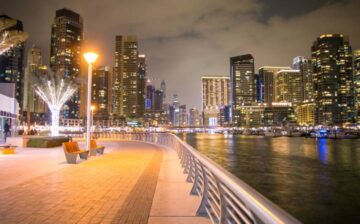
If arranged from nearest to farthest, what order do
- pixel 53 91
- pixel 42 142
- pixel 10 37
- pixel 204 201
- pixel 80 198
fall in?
pixel 204 201 → pixel 80 198 → pixel 10 37 → pixel 42 142 → pixel 53 91

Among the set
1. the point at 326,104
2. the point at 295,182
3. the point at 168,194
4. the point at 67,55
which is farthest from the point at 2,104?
the point at 326,104

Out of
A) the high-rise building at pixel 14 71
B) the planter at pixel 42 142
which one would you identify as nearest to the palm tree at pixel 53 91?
the planter at pixel 42 142

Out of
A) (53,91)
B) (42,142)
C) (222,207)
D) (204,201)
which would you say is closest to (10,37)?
(42,142)

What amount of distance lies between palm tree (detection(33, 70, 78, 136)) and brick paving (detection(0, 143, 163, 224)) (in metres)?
20.2

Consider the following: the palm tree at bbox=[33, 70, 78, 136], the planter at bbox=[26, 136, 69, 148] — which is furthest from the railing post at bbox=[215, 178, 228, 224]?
the palm tree at bbox=[33, 70, 78, 136]

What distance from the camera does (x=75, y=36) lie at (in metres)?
191

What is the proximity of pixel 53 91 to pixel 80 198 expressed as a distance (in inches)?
971

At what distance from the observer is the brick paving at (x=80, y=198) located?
18.8 ft

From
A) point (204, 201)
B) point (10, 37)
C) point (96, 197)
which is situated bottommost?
point (96, 197)

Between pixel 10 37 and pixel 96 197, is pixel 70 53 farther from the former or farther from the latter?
pixel 96 197

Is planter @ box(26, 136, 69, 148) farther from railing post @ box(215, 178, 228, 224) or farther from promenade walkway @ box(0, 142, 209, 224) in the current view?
railing post @ box(215, 178, 228, 224)

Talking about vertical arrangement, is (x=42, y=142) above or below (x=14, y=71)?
below

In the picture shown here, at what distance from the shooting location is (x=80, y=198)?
286 inches

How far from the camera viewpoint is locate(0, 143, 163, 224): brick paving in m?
5.74
